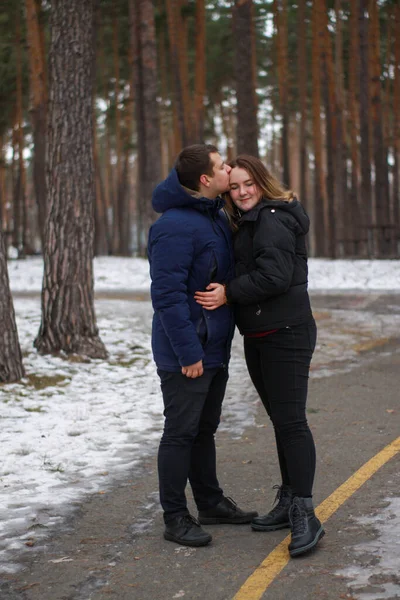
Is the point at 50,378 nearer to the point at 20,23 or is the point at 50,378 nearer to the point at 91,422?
the point at 91,422

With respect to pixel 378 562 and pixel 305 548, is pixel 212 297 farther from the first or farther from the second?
pixel 378 562

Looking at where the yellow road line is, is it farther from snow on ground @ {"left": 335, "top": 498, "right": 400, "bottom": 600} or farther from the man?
the man

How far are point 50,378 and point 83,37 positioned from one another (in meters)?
4.33

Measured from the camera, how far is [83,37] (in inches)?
423

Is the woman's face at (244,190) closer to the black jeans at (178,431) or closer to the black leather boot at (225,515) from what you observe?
the black jeans at (178,431)

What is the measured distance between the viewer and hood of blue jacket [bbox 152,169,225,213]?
15.3 ft

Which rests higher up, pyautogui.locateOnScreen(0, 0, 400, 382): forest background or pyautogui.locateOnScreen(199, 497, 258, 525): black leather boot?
pyautogui.locateOnScreen(0, 0, 400, 382): forest background

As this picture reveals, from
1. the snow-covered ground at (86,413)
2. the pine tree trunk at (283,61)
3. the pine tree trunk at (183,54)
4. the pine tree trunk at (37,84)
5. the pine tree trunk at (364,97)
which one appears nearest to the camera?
the snow-covered ground at (86,413)

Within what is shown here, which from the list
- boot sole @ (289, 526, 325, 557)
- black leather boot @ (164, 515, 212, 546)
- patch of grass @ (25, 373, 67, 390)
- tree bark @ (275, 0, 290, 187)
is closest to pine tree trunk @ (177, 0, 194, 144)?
tree bark @ (275, 0, 290, 187)

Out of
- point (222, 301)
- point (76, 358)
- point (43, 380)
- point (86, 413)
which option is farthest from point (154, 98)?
point (222, 301)

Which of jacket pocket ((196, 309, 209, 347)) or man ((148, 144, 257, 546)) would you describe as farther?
jacket pocket ((196, 309, 209, 347))

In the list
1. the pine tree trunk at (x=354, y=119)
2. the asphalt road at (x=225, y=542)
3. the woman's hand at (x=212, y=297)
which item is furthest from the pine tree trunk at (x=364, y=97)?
the woman's hand at (x=212, y=297)

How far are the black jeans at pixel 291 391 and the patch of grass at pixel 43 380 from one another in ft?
16.3

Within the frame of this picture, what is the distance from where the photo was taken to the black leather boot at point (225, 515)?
5.09 m
